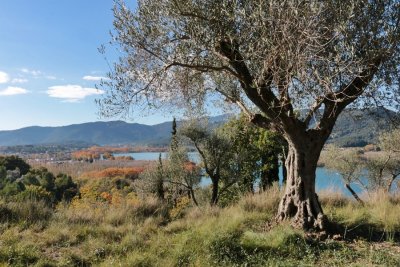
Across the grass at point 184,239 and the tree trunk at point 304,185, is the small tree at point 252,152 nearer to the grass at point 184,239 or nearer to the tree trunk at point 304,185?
the grass at point 184,239

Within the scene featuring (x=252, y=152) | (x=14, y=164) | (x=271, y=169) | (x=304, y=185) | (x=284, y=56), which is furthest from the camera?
(x=14, y=164)

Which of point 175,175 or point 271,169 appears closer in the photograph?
point 271,169

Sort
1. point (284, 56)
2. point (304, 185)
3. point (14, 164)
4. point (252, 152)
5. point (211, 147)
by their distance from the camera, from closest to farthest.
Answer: point (284, 56) → point (304, 185) → point (211, 147) → point (252, 152) → point (14, 164)

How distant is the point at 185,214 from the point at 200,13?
647 cm

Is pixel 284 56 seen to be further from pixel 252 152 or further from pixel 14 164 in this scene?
pixel 14 164

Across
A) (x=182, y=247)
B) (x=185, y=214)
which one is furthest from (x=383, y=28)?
(x=185, y=214)

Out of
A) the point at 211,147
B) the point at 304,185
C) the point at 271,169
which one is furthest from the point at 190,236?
the point at 271,169

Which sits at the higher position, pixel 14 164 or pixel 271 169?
pixel 271 169

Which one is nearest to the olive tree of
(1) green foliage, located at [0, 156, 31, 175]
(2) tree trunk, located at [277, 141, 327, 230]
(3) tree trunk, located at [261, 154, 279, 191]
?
(2) tree trunk, located at [277, 141, 327, 230]

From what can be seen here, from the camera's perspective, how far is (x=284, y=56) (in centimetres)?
720

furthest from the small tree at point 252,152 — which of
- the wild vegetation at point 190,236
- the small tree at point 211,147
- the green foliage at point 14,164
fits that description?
the green foliage at point 14,164

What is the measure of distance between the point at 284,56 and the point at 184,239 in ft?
14.1

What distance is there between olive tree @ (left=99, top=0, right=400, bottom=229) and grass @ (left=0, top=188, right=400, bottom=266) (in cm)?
126

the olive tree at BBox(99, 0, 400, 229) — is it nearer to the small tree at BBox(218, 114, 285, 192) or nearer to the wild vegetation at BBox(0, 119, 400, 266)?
the wild vegetation at BBox(0, 119, 400, 266)
